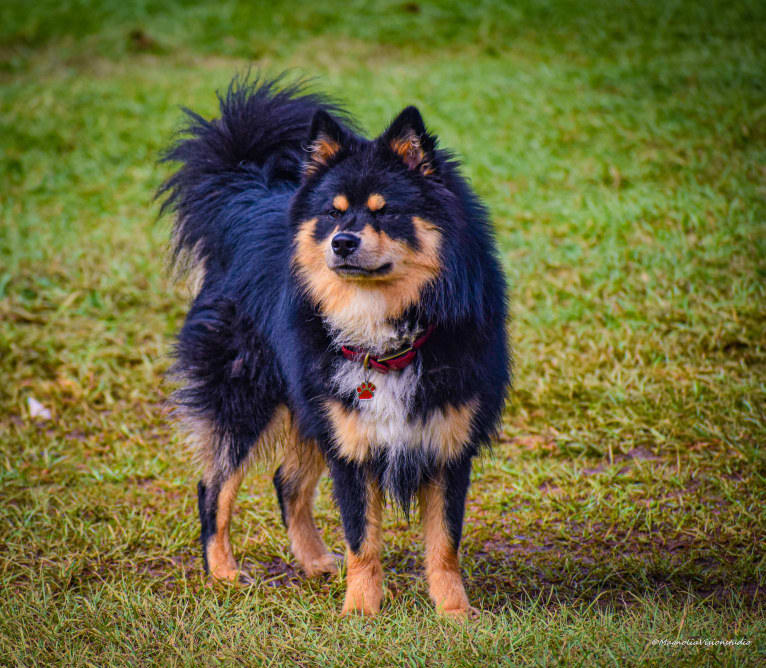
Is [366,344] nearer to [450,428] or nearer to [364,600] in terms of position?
[450,428]

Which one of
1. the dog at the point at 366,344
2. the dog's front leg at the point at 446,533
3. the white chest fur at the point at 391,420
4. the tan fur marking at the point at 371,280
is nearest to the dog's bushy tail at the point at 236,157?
the dog at the point at 366,344

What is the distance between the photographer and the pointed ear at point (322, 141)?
325cm

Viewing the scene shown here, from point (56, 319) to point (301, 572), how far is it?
139 inches

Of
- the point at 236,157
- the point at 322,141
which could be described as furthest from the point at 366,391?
the point at 236,157

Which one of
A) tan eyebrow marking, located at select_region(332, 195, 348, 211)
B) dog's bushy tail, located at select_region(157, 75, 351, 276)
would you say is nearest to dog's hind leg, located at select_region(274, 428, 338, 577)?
dog's bushy tail, located at select_region(157, 75, 351, 276)

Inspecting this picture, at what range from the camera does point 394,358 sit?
321cm

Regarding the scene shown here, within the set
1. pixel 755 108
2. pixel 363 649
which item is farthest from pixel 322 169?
pixel 755 108

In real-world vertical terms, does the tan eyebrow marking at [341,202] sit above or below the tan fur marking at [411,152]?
below

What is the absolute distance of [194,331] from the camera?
3.94 m

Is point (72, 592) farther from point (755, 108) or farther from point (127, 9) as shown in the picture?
point (127, 9)

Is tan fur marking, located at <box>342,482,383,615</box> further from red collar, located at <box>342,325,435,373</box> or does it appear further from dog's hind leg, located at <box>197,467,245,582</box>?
dog's hind leg, located at <box>197,467,245,582</box>

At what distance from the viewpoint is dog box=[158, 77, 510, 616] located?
3.15 meters

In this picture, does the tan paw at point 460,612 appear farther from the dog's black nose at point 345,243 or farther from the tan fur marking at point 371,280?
the dog's black nose at point 345,243

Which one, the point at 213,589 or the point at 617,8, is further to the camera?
the point at 617,8
